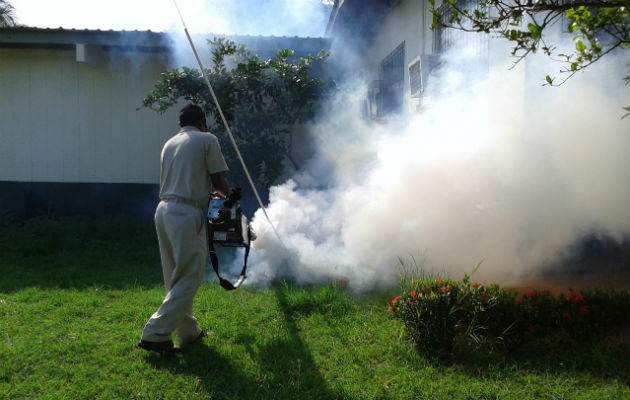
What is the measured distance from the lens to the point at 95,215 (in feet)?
33.1

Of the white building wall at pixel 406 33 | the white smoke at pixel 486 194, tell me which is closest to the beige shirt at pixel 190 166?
the white smoke at pixel 486 194

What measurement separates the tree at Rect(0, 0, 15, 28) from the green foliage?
3.14 m

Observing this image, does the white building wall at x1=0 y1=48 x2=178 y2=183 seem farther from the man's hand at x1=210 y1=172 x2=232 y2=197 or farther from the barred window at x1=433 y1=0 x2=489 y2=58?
the man's hand at x1=210 y1=172 x2=232 y2=197

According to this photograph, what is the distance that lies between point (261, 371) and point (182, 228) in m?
1.33

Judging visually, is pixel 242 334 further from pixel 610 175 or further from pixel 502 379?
pixel 610 175

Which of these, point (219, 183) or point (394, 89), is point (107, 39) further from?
point (219, 183)

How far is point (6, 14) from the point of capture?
29.3ft

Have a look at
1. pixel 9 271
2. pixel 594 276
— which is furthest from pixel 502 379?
pixel 9 271

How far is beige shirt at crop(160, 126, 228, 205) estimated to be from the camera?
411 cm

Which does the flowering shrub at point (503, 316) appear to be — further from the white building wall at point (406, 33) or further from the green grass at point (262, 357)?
the white building wall at point (406, 33)

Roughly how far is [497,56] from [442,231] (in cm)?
209

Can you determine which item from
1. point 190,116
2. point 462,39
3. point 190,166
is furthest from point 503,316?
point 462,39

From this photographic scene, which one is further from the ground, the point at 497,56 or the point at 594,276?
the point at 497,56

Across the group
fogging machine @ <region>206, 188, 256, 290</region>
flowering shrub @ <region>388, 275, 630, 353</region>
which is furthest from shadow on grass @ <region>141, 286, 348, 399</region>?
flowering shrub @ <region>388, 275, 630, 353</region>
